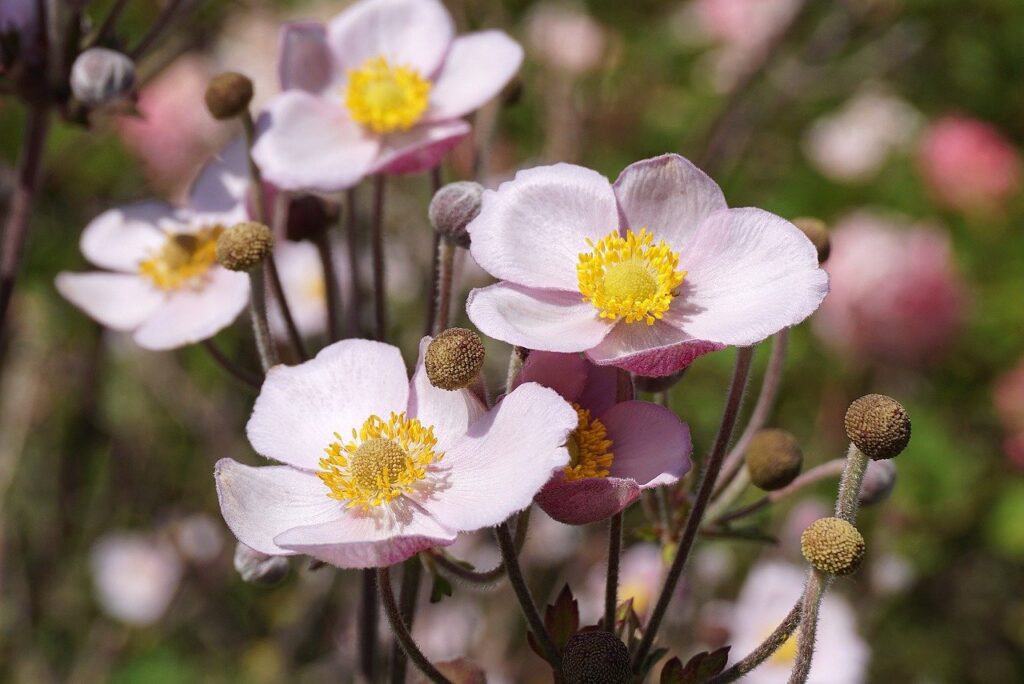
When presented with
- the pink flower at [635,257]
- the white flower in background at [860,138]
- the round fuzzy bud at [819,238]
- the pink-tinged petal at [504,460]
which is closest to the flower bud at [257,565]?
the pink-tinged petal at [504,460]

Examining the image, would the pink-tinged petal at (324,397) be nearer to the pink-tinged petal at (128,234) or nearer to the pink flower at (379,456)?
the pink flower at (379,456)

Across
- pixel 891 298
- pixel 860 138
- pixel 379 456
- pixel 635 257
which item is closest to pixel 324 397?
pixel 379 456

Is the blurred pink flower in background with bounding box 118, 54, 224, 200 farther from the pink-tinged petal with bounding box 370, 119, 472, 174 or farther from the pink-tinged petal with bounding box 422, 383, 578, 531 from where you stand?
the pink-tinged petal with bounding box 422, 383, 578, 531

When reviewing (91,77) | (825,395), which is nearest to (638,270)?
(91,77)

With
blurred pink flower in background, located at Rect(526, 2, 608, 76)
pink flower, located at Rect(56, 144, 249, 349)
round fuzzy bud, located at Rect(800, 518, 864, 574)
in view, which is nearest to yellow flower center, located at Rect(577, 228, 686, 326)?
round fuzzy bud, located at Rect(800, 518, 864, 574)

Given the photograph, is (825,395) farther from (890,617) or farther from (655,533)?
(655,533)

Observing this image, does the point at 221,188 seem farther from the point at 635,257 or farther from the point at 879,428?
the point at 879,428
